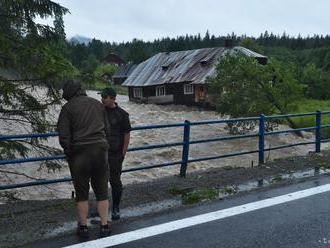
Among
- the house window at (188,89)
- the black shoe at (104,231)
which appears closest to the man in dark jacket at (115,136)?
the black shoe at (104,231)

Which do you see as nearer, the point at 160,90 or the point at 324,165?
the point at 324,165

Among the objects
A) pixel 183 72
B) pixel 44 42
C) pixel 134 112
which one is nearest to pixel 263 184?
pixel 44 42

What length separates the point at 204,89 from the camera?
4172cm

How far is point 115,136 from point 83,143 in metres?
0.78

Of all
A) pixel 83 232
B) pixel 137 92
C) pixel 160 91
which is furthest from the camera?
pixel 137 92

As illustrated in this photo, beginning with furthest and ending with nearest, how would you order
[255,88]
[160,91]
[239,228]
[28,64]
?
[160,91] < [255,88] < [28,64] < [239,228]

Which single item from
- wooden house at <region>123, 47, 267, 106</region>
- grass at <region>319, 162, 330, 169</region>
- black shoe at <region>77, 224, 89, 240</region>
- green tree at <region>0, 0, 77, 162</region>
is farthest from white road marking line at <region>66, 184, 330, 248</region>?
wooden house at <region>123, 47, 267, 106</region>

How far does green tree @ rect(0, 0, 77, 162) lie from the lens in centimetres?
750

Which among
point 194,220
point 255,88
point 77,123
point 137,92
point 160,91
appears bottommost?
point 194,220

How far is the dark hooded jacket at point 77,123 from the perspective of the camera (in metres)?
4.17

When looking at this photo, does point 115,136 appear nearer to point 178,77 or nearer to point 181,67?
point 178,77

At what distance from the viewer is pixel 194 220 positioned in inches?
194

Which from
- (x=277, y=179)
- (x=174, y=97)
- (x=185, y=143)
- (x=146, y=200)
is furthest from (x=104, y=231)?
(x=174, y=97)

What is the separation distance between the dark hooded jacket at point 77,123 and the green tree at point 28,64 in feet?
11.6
